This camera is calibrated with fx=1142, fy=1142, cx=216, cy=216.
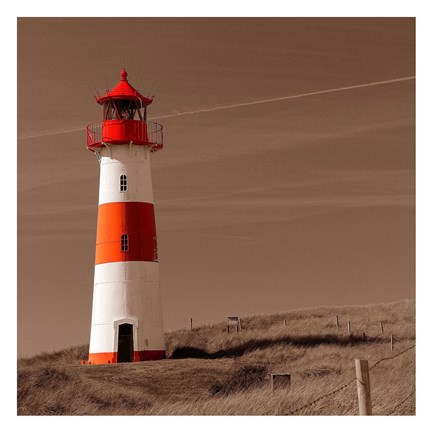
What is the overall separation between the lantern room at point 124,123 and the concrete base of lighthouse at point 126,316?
2521 millimetres

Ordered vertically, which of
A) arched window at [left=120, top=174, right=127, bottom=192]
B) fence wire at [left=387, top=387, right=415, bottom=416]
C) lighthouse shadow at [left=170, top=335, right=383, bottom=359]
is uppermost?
arched window at [left=120, top=174, right=127, bottom=192]

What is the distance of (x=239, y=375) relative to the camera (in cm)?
2092

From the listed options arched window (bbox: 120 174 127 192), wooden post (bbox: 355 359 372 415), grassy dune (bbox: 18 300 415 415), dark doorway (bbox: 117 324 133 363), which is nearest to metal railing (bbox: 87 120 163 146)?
arched window (bbox: 120 174 127 192)

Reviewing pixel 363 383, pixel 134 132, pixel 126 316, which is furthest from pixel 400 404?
pixel 134 132

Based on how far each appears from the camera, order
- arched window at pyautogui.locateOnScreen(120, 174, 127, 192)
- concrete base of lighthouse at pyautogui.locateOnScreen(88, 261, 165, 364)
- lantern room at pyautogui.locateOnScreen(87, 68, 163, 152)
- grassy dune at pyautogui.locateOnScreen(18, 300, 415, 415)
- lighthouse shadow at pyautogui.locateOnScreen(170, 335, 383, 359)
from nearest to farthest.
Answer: grassy dune at pyautogui.locateOnScreen(18, 300, 415, 415) → concrete base of lighthouse at pyautogui.locateOnScreen(88, 261, 165, 364) → arched window at pyautogui.locateOnScreen(120, 174, 127, 192) → lantern room at pyautogui.locateOnScreen(87, 68, 163, 152) → lighthouse shadow at pyautogui.locateOnScreen(170, 335, 383, 359)

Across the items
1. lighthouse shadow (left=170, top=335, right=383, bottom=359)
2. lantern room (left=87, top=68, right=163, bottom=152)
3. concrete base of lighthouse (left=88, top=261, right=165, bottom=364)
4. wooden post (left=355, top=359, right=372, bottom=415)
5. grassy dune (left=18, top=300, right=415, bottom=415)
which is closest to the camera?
wooden post (left=355, top=359, right=372, bottom=415)

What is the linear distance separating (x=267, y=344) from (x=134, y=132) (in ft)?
17.5

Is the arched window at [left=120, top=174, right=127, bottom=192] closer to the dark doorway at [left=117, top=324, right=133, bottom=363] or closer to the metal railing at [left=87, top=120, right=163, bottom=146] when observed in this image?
the metal railing at [left=87, top=120, right=163, bottom=146]

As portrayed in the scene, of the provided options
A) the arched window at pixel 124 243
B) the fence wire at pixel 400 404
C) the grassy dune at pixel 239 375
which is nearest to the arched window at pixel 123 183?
the arched window at pixel 124 243

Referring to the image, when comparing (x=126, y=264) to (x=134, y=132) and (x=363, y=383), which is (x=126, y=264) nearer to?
(x=134, y=132)

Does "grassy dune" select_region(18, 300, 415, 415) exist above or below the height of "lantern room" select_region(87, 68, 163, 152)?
below

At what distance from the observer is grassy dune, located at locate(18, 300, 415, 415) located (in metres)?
17.8

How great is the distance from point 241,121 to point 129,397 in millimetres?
7348

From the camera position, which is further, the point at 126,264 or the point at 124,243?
the point at 124,243
